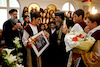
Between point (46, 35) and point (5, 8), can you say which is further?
point (5, 8)

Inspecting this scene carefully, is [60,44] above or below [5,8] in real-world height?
below

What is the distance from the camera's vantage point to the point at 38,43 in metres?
2.75

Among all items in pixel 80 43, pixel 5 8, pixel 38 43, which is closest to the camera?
pixel 80 43

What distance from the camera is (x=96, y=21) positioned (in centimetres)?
198

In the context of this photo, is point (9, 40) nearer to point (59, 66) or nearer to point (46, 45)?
point (46, 45)

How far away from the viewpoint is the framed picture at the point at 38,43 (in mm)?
2578

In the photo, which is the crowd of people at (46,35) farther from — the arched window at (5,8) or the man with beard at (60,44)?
the arched window at (5,8)

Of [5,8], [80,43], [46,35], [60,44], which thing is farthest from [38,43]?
[5,8]

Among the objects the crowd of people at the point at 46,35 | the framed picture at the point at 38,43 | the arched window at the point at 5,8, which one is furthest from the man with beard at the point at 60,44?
the arched window at the point at 5,8

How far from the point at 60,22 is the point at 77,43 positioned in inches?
58.8

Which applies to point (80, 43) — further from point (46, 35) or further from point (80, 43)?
point (46, 35)

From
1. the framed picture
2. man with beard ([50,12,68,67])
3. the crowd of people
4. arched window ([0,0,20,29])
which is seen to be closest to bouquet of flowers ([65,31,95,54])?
the crowd of people

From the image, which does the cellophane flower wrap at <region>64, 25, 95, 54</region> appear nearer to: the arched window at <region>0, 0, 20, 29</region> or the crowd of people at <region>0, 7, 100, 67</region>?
the crowd of people at <region>0, 7, 100, 67</region>

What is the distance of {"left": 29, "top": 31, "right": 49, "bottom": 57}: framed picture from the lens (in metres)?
2.58
